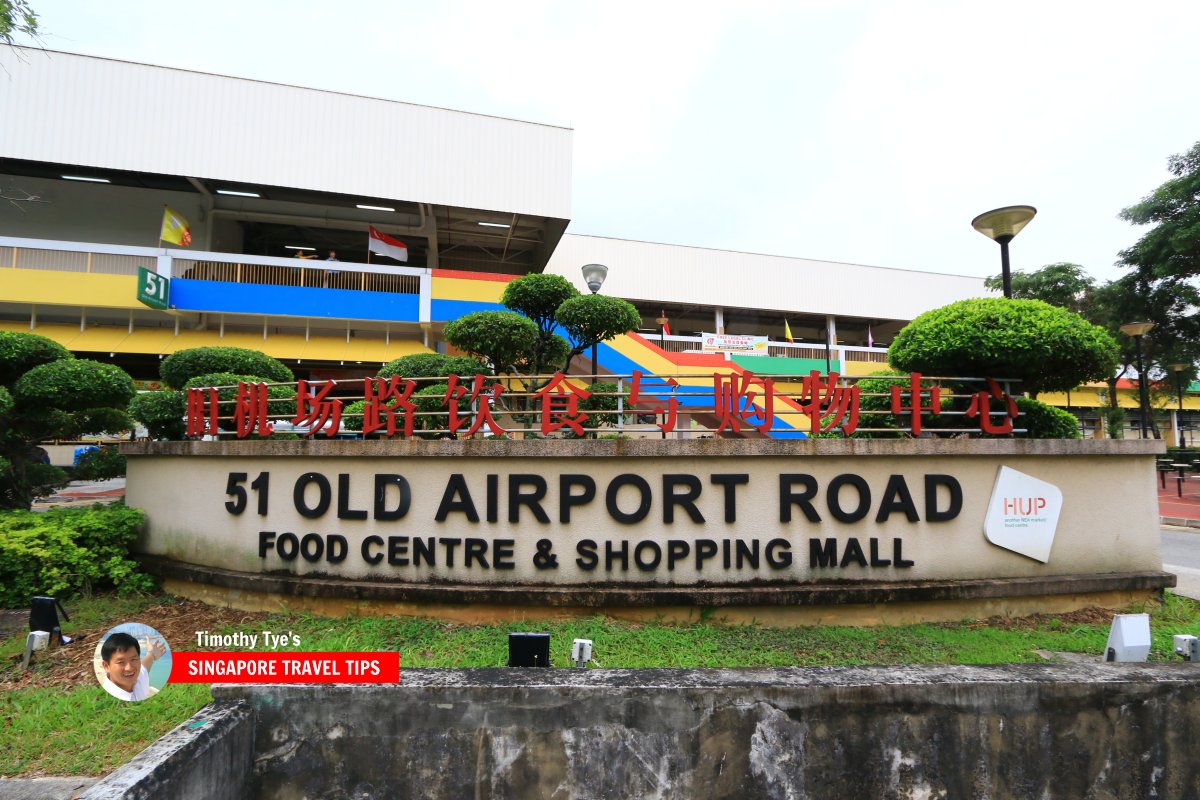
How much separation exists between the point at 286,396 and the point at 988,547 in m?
8.84

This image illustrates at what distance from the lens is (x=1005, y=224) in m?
7.57

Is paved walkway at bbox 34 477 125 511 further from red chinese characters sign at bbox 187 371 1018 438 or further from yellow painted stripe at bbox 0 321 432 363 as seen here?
red chinese characters sign at bbox 187 371 1018 438

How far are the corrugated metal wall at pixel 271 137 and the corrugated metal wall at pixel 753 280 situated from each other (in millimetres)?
6290

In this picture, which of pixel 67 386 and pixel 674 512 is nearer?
pixel 674 512

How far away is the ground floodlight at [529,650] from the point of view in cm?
313

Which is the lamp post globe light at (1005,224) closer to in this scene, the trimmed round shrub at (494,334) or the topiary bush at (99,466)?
the trimmed round shrub at (494,334)

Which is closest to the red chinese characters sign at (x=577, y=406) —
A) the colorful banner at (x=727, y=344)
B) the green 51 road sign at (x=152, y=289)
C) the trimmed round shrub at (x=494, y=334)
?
the trimmed round shrub at (x=494, y=334)

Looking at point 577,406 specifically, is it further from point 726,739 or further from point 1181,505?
point 1181,505

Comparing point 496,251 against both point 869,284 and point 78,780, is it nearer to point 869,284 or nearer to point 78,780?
point 869,284

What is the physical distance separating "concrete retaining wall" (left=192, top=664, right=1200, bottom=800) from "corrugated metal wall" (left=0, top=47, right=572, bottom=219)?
825 inches

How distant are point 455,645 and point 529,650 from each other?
8.66 ft

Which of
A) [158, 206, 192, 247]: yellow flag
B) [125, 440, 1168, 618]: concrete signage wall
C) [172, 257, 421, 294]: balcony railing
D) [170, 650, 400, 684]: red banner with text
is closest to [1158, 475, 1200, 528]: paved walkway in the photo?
[125, 440, 1168, 618]: concrete signage wall

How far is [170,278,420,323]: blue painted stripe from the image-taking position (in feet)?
60.6

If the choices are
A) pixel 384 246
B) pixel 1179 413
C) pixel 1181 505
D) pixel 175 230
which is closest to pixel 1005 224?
pixel 1181 505
